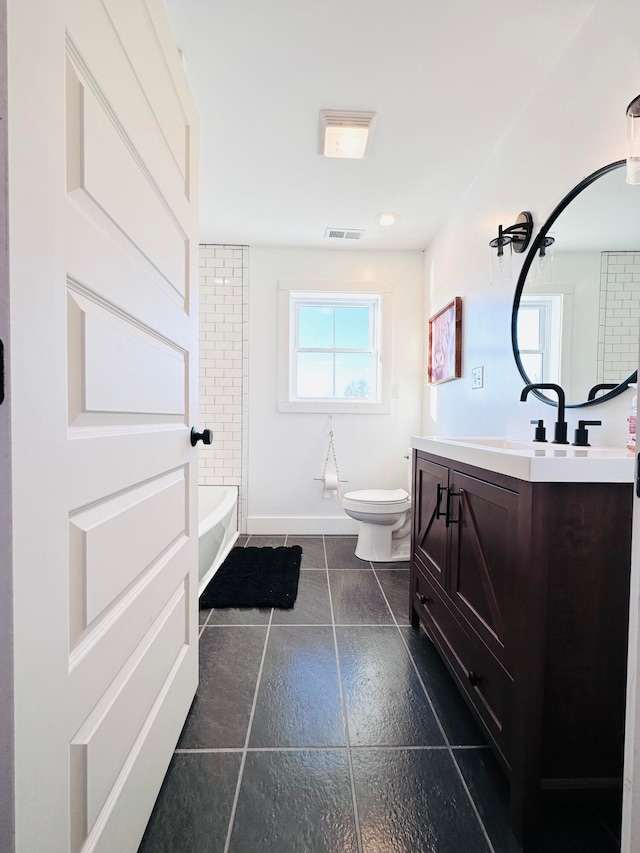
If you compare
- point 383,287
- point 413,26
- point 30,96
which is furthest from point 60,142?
point 383,287

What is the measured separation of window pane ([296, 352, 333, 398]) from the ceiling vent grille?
93 cm

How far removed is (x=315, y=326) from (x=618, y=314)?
233 cm

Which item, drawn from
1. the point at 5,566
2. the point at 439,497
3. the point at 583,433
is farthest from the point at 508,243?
the point at 5,566

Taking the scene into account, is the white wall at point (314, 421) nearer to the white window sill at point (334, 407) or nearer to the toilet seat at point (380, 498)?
the white window sill at point (334, 407)

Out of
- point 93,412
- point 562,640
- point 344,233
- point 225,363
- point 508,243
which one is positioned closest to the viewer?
point 93,412

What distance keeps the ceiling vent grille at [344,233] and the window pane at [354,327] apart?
0.57 metres

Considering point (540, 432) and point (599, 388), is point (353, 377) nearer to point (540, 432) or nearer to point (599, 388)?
point (540, 432)

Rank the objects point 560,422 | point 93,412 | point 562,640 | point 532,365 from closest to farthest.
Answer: point 93,412
point 562,640
point 560,422
point 532,365

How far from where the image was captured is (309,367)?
10.6 ft

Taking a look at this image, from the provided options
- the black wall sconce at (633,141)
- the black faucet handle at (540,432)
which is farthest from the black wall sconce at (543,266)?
the black faucet handle at (540,432)

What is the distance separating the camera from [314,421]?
3.16m

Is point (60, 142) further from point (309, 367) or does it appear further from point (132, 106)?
point (309, 367)

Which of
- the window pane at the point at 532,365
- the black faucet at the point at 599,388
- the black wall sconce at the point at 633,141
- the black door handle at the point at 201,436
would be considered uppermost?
the black wall sconce at the point at 633,141

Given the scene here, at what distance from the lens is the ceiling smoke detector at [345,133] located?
1.72 meters
